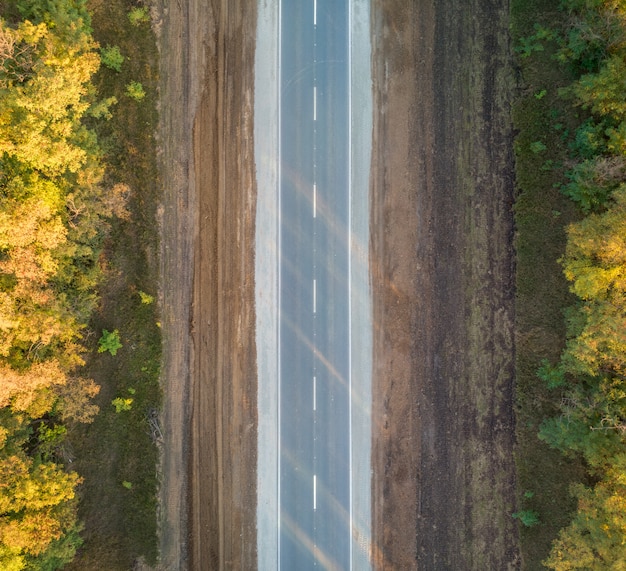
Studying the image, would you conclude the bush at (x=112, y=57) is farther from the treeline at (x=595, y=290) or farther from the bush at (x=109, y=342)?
the treeline at (x=595, y=290)

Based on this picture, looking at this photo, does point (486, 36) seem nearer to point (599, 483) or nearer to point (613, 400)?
point (613, 400)

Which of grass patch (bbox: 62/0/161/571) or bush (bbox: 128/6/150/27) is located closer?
grass patch (bbox: 62/0/161/571)

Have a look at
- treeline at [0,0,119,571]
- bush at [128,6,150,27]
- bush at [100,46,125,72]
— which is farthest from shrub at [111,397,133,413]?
bush at [128,6,150,27]

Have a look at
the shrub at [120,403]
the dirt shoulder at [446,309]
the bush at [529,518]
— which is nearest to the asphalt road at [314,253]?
the dirt shoulder at [446,309]

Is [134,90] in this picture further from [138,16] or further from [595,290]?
[595,290]

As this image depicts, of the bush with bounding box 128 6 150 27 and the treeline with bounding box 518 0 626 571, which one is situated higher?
the bush with bounding box 128 6 150 27

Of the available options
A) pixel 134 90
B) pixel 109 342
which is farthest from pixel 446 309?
pixel 134 90

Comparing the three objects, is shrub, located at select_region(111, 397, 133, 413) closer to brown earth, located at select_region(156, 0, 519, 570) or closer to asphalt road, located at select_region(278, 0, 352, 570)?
brown earth, located at select_region(156, 0, 519, 570)
